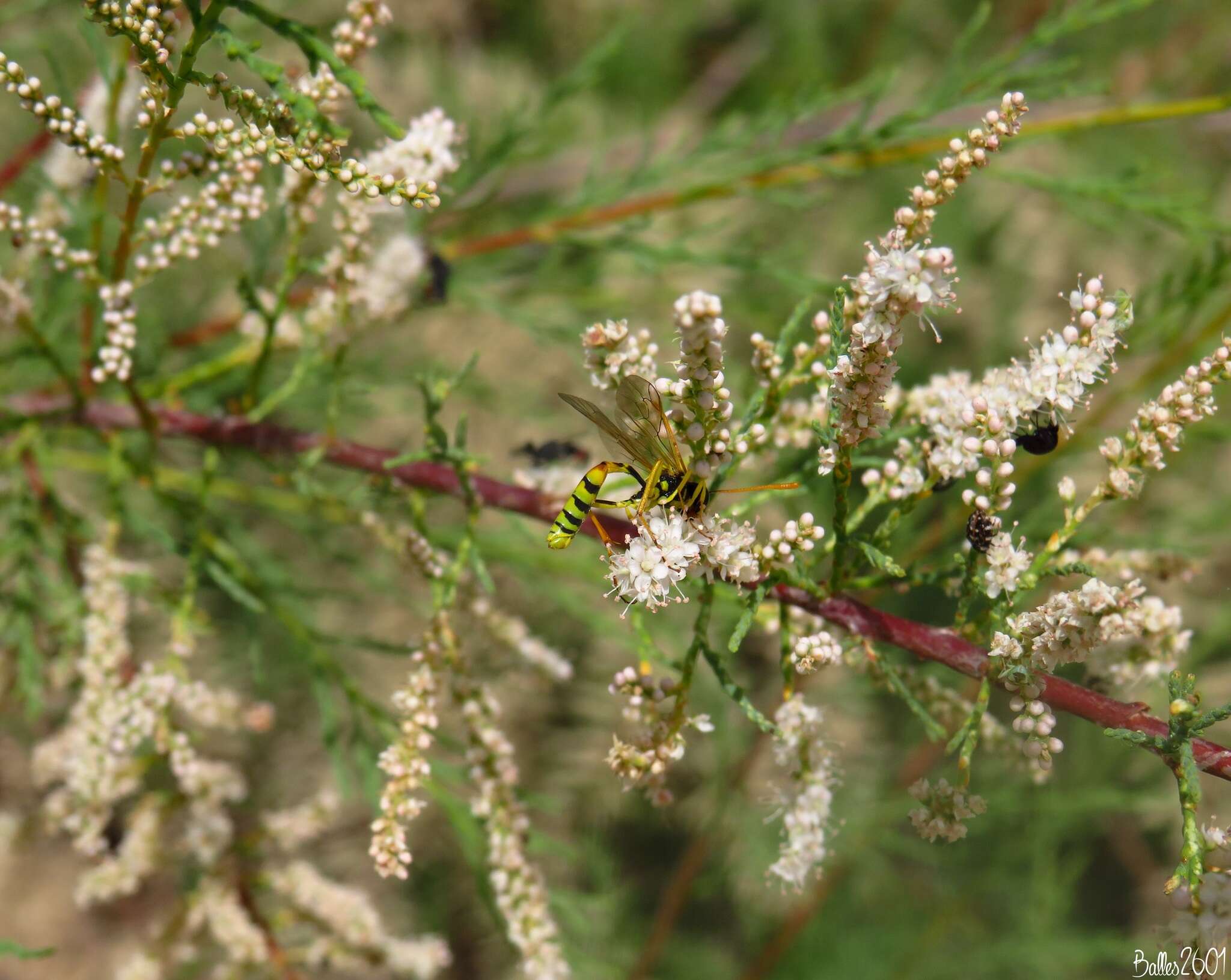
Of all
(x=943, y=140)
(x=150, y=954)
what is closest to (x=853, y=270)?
(x=943, y=140)

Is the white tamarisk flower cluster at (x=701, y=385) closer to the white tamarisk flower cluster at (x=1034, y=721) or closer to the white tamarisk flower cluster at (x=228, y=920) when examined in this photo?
the white tamarisk flower cluster at (x=1034, y=721)

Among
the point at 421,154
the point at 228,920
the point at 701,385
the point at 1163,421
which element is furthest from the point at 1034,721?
the point at 228,920

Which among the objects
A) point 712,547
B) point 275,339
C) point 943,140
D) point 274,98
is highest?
point 943,140

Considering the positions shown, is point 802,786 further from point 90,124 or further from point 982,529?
point 90,124

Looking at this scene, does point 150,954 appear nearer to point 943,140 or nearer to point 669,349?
point 669,349

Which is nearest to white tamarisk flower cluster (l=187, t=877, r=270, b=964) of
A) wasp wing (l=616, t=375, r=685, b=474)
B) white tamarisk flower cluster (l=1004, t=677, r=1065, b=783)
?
wasp wing (l=616, t=375, r=685, b=474)

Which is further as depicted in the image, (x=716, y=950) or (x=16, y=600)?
(x=716, y=950)

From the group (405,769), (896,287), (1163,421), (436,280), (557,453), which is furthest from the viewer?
(436,280)
